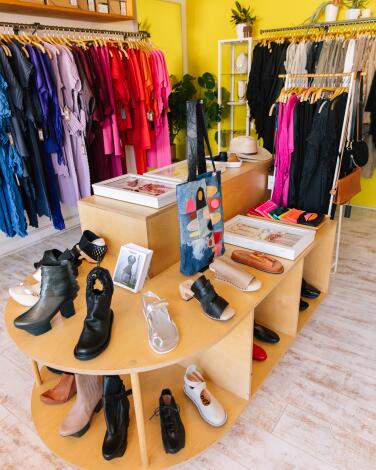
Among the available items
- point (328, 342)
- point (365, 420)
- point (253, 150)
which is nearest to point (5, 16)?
point (253, 150)

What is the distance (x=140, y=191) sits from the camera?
1751 millimetres

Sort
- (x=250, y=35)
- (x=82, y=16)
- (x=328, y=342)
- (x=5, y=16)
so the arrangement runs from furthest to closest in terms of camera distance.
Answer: (x=250, y=35)
(x=82, y=16)
(x=5, y=16)
(x=328, y=342)

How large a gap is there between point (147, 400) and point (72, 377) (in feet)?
1.12

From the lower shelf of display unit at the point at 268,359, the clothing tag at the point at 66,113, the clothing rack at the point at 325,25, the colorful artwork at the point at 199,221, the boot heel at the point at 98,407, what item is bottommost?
the lower shelf of display unit at the point at 268,359

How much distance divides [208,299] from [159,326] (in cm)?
20

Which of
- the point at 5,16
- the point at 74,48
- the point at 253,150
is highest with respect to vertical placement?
the point at 5,16

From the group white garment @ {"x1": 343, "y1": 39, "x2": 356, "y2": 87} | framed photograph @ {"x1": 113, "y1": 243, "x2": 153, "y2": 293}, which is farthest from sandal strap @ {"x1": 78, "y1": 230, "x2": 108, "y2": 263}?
white garment @ {"x1": 343, "y1": 39, "x2": 356, "y2": 87}

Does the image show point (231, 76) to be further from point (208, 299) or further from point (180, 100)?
point (208, 299)

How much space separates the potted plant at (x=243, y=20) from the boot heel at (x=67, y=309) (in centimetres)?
388

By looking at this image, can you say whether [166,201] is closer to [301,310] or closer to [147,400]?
[147,400]

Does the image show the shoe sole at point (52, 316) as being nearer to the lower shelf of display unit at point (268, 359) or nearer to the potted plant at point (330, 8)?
the lower shelf of display unit at point (268, 359)

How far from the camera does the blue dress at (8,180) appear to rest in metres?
2.53

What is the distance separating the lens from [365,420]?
157 centimetres

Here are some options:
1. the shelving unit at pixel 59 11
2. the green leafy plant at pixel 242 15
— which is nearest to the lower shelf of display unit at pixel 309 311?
the shelving unit at pixel 59 11
